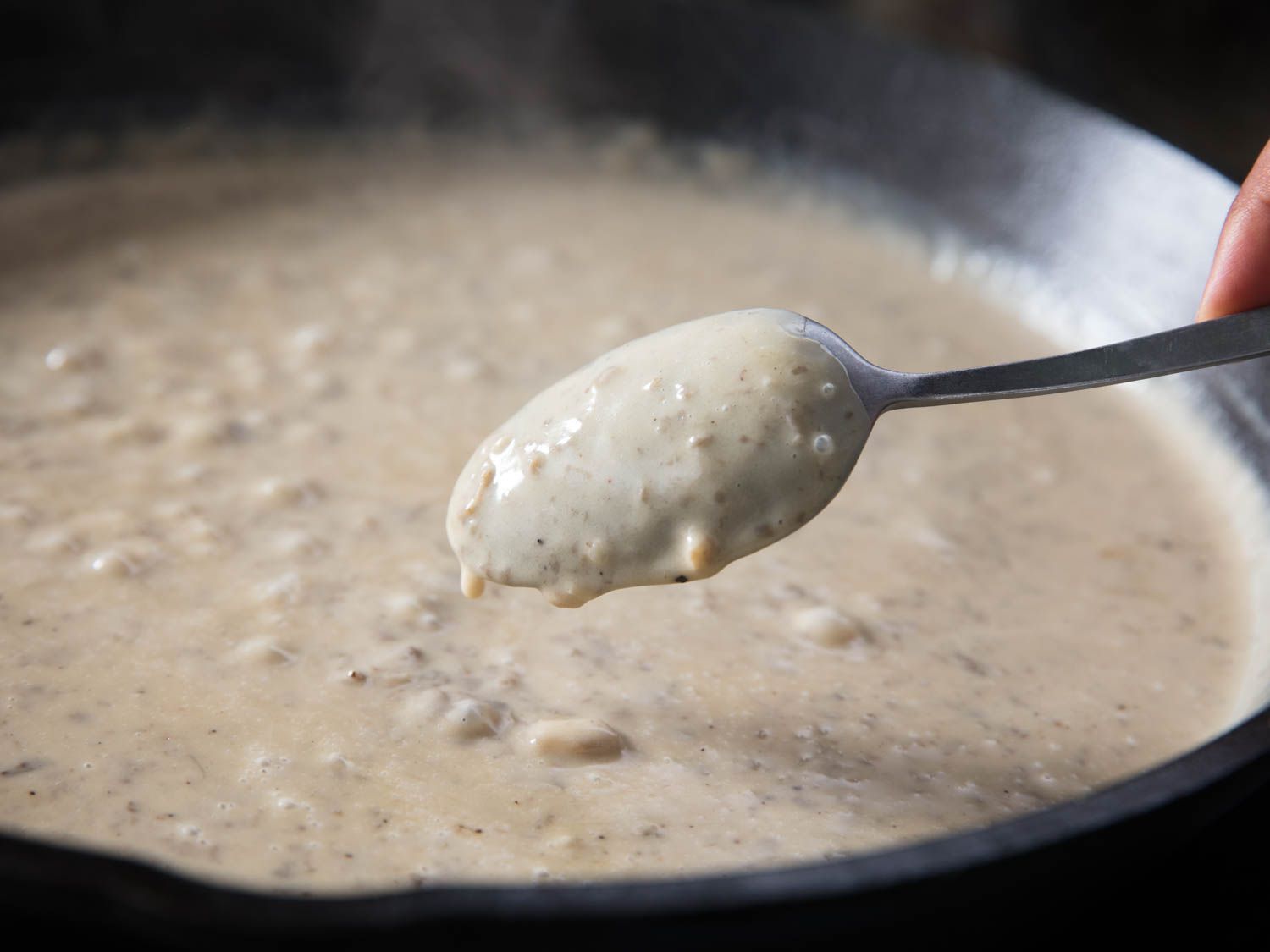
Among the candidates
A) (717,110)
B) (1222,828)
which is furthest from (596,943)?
(717,110)

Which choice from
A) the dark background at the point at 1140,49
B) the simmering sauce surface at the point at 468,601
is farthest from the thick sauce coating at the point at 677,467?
the dark background at the point at 1140,49

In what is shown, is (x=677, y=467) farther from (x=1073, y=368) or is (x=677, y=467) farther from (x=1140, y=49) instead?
(x=1140, y=49)

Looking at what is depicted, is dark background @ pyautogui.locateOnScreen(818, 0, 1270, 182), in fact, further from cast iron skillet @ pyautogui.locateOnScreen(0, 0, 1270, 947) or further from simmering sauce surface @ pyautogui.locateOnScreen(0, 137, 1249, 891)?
simmering sauce surface @ pyautogui.locateOnScreen(0, 137, 1249, 891)

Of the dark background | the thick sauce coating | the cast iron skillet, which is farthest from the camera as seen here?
the dark background

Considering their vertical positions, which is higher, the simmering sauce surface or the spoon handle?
the spoon handle

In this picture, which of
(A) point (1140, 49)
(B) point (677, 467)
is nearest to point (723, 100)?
(A) point (1140, 49)

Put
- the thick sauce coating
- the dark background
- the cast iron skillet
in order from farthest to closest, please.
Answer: the dark background, the cast iron skillet, the thick sauce coating

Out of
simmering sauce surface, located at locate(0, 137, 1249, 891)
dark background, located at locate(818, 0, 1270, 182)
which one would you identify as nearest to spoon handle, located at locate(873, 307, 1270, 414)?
simmering sauce surface, located at locate(0, 137, 1249, 891)
